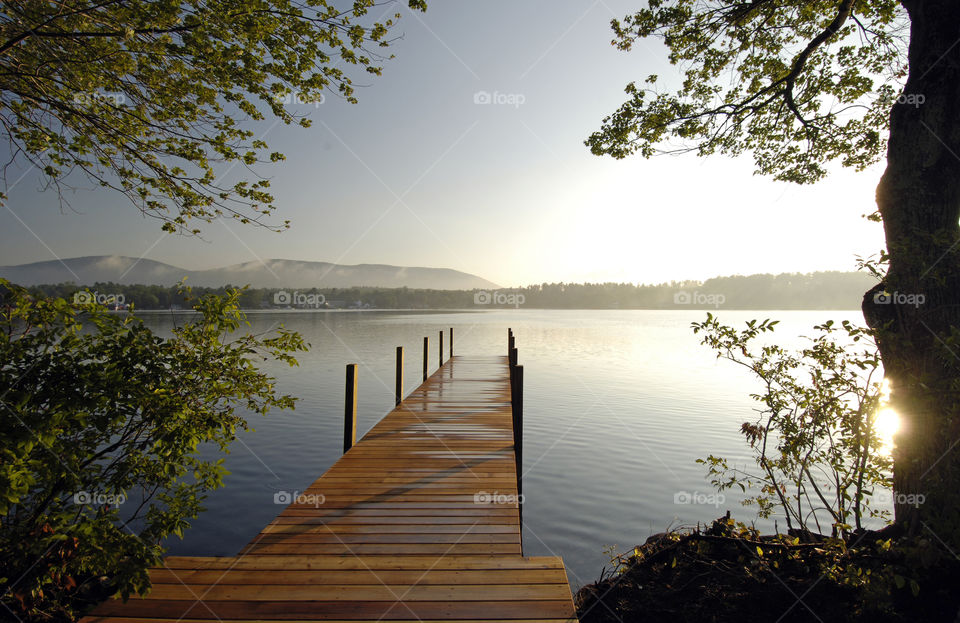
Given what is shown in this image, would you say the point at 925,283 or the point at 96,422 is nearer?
the point at 96,422

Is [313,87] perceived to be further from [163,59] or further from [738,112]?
[738,112]

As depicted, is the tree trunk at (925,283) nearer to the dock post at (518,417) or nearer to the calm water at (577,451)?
the calm water at (577,451)

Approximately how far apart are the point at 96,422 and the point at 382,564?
211cm

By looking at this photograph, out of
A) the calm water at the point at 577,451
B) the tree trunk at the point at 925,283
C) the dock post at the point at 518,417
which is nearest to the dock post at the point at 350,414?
the calm water at the point at 577,451

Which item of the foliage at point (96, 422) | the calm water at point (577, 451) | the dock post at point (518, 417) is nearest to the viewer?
the foliage at point (96, 422)

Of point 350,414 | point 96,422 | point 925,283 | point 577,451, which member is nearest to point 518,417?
point 350,414

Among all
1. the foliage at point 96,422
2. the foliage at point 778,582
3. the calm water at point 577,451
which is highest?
the foliage at point 96,422

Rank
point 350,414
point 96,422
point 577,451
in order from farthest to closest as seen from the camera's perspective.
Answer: point 577,451, point 350,414, point 96,422

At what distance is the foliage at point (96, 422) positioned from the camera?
2.59 meters

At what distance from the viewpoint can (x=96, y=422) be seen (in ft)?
Result: 9.22

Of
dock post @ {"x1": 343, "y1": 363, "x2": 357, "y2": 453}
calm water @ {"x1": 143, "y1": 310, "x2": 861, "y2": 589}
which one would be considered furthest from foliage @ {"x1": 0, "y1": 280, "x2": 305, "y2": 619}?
calm water @ {"x1": 143, "y1": 310, "x2": 861, "y2": 589}

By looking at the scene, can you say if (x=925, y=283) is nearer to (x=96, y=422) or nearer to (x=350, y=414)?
(x=96, y=422)

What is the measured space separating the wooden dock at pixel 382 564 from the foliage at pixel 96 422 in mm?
519

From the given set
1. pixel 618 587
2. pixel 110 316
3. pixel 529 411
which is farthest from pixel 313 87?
pixel 529 411
